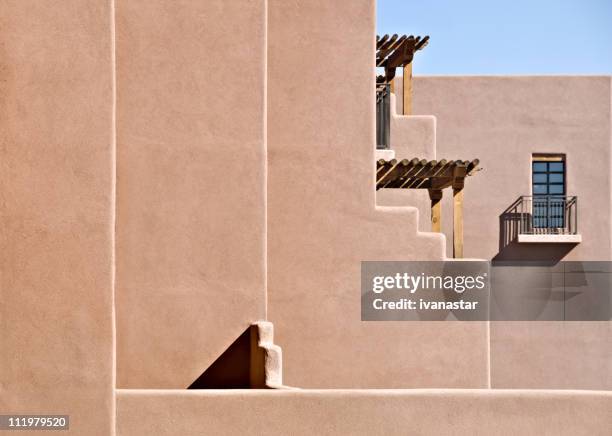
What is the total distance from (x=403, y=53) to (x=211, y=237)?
20.9 feet

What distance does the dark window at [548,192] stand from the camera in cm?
1574

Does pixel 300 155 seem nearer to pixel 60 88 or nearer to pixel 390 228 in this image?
pixel 390 228

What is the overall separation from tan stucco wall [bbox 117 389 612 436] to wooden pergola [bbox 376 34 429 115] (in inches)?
281

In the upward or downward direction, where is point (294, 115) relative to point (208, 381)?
upward

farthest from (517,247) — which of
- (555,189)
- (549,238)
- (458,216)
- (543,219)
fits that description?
(458,216)

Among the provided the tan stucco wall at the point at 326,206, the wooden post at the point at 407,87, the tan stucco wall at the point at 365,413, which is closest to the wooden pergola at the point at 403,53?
the wooden post at the point at 407,87

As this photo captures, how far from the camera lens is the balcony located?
15.5 m

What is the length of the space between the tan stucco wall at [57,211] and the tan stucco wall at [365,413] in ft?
1.78

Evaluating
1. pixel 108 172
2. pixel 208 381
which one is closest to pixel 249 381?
pixel 208 381

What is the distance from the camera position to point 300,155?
8594 millimetres

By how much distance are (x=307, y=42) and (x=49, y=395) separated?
5018mm

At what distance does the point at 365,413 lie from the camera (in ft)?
21.3

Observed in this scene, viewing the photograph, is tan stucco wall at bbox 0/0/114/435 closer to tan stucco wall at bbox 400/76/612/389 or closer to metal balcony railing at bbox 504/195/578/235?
tan stucco wall at bbox 400/76/612/389
